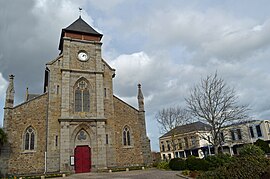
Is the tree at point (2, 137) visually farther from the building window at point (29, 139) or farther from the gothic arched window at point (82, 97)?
the gothic arched window at point (82, 97)

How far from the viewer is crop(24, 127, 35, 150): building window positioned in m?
19.7

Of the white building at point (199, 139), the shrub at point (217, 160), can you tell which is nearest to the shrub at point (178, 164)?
the shrub at point (217, 160)

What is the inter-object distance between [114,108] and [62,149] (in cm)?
678

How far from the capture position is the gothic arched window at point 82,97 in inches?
890

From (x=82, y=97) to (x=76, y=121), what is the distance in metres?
2.78

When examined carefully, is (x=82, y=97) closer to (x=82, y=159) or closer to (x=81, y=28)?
(x=82, y=159)

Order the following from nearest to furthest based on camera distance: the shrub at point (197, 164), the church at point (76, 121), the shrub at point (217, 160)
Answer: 1. the shrub at point (217, 160)
2. the shrub at point (197, 164)
3. the church at point (76, 121)

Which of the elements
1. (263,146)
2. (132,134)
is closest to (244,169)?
(132,134)

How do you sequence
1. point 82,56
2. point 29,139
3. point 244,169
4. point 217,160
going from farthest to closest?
point 82,56
point 29,139
point 217,160
point 244,169

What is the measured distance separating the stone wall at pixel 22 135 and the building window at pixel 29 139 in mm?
263

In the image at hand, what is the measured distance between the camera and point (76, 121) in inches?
849

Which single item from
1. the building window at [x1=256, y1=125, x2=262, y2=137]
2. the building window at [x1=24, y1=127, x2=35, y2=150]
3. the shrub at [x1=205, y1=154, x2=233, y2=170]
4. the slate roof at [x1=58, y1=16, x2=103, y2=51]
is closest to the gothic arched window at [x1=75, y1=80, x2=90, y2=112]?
the building window at [x1=24, y1=127, x2=35, y2=150]

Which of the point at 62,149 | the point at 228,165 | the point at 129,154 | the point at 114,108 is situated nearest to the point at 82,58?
the point at 114,108

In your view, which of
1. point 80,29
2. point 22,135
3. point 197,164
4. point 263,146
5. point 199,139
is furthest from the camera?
point 199,139
